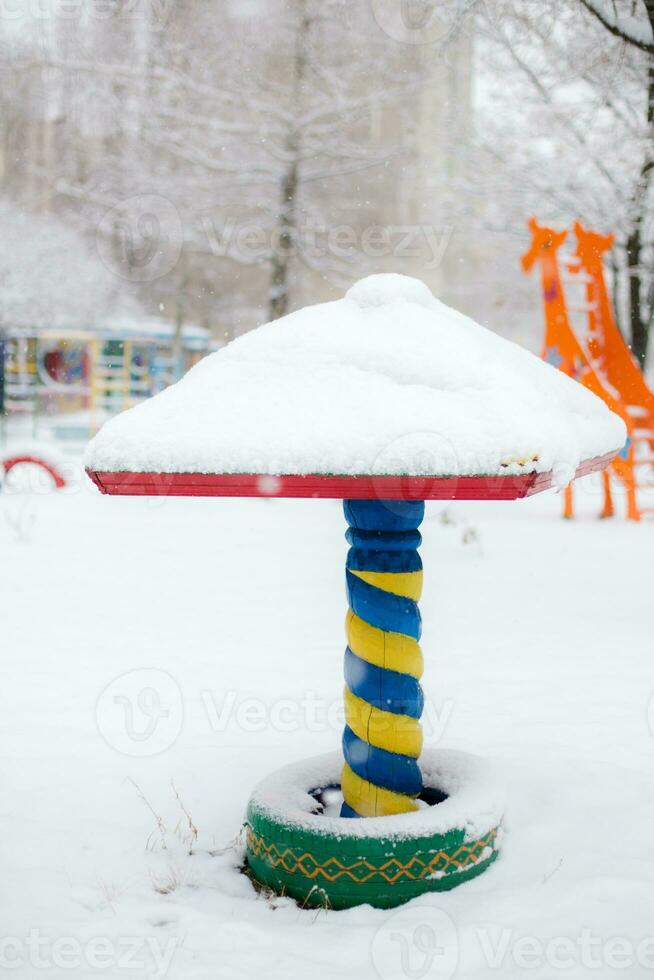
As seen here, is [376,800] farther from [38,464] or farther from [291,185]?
[291,185]

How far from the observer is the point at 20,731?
14.0 feet

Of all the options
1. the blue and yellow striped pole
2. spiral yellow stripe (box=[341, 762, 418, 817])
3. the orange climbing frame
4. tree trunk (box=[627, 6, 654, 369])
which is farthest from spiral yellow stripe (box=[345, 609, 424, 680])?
tree trunk (box=[627, 6, 654, 369])

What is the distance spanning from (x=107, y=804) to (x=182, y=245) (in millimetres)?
13789

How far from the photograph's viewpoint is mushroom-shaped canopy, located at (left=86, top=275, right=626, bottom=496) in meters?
2.41

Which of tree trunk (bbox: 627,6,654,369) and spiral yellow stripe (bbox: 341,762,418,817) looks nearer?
spiral yellow stripe (bbox: 341,762,418,817)

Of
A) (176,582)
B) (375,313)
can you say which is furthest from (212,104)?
(375,313)

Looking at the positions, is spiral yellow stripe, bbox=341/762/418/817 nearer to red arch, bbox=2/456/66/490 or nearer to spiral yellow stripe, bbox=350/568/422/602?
spiral yellow stripe, bbox=350/568/422/602

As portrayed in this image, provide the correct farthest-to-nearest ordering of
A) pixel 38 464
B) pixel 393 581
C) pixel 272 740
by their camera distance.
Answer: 1. pixel 38 464
2. pixel 272 740
3. pixel 393 581

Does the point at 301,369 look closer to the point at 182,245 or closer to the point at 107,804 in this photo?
the point at 107,804

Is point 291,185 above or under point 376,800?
above

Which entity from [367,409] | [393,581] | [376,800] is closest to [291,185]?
[393,581]

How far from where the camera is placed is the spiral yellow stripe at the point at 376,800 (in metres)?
2.97

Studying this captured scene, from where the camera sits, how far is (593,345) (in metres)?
9.62

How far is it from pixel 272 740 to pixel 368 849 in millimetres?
1543
